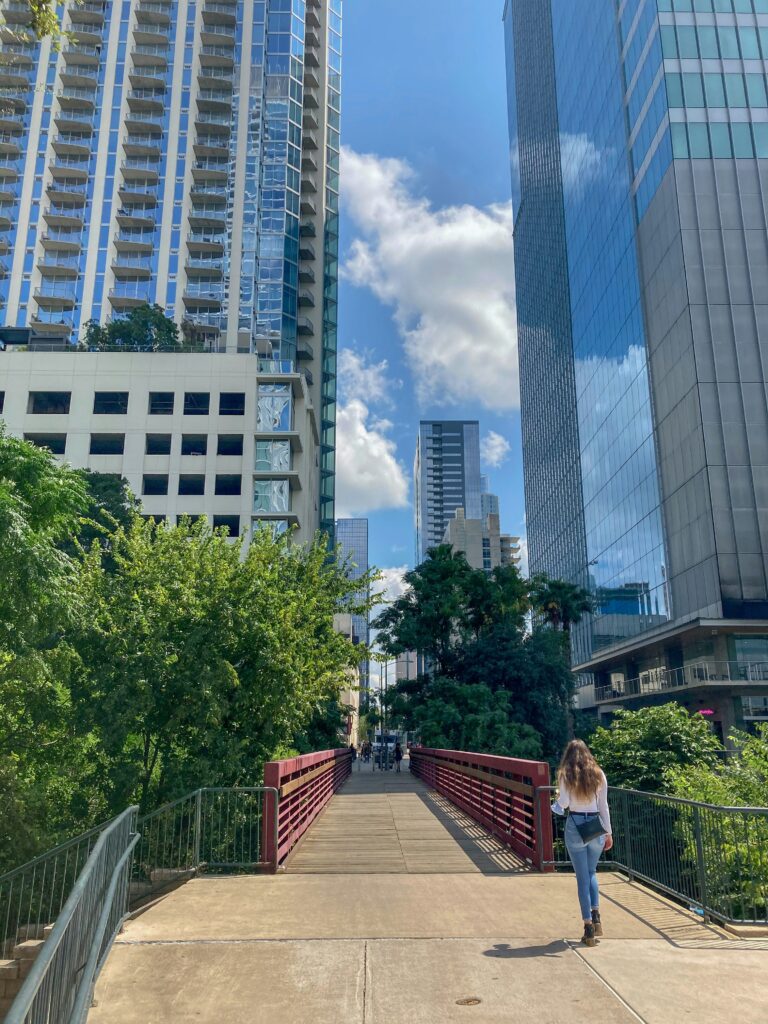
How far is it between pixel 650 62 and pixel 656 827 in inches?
2253

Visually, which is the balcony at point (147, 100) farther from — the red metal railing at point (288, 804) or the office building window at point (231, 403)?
the red metal railing at point (288, 804)

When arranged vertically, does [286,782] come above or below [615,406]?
below

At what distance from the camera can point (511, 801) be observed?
12398 mm

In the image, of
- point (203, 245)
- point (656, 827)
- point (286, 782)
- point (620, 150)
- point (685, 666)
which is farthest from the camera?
point (203, 245)

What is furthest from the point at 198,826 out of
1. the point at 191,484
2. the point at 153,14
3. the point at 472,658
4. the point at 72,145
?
the point at 153,14

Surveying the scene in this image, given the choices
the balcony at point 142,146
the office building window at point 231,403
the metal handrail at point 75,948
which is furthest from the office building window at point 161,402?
the metal handrail at point 75,948

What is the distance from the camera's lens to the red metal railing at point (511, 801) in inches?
414

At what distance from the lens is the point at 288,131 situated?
241 ft

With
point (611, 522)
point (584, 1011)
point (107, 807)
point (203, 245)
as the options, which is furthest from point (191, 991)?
point (203, 245)

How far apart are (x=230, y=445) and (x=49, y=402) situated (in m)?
15.0

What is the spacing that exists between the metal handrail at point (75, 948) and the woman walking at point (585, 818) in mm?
3874

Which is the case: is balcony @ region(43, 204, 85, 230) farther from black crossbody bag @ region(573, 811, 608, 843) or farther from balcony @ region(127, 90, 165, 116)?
black crossbody bag @ region(573, 811, 608, 843)

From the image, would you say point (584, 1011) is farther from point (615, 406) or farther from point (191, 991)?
point (615, 406)

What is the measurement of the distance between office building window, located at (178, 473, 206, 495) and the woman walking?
179ft
